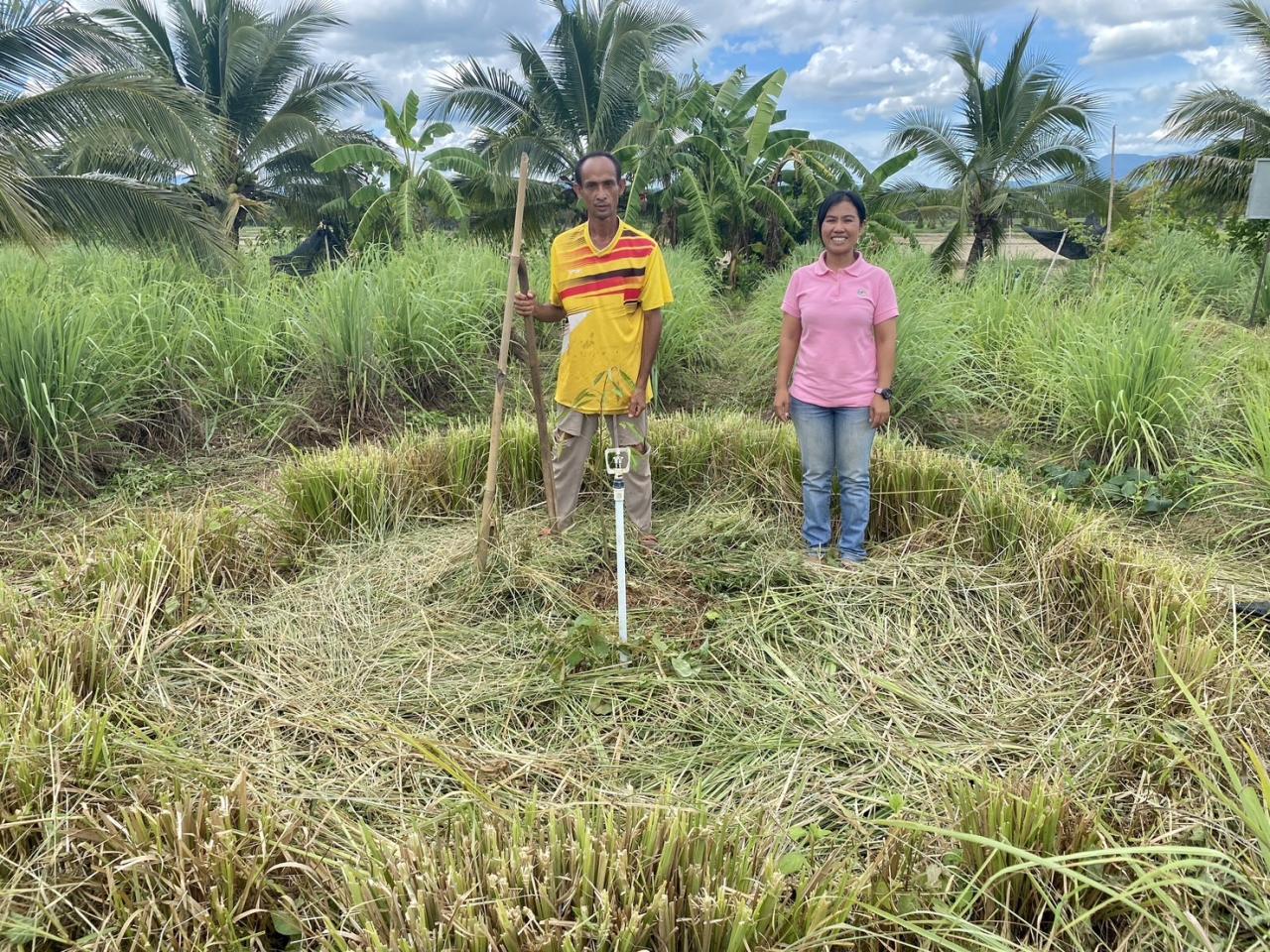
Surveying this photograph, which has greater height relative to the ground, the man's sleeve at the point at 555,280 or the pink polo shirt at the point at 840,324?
the man's sleeve at the point at 555,280

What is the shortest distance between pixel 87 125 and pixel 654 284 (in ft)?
20.2

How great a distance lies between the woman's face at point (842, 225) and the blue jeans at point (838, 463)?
1.94ft

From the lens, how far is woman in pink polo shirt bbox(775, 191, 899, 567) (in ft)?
9.23

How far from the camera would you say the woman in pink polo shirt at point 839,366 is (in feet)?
9.23

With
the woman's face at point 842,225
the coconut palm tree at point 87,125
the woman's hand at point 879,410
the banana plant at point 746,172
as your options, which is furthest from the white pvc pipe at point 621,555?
the banana plant at point 746,172

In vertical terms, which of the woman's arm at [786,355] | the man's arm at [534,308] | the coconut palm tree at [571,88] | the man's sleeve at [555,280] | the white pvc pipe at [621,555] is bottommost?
the white pvc pipe at [621,555]

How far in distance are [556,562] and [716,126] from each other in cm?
973

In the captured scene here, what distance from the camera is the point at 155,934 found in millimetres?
1431

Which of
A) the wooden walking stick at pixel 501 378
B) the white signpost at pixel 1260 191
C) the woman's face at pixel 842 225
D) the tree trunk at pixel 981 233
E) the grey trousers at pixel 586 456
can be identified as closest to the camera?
the wooden walking stick at pixel 501 378

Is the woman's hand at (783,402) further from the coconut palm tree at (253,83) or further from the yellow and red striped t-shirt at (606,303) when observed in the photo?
the coconut palm tree at (253,83)

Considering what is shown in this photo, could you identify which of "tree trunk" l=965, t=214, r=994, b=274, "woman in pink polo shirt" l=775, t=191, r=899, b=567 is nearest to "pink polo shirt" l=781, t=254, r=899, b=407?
"woman in pink polo shirt" l=775, t=191, r=899, b=567

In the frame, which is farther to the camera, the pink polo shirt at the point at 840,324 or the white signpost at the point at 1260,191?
the white signpost at the point at 1260,191

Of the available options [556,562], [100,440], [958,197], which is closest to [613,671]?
[556,562]

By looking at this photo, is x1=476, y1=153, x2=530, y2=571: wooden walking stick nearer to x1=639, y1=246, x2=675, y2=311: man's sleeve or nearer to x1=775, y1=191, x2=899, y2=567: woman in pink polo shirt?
x1=639, y1=246, x2=675, y2=311: man's sleeve
